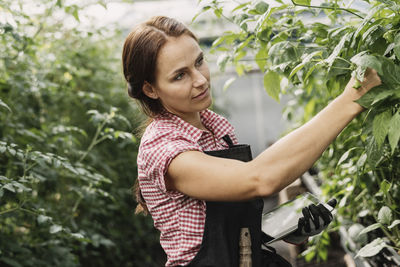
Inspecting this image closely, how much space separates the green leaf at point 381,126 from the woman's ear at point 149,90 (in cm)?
61

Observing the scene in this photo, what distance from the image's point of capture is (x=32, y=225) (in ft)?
7.85

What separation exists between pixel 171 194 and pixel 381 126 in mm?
544

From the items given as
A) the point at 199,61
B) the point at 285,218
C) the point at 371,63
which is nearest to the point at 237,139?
the point at 285,218

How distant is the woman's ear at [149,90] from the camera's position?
4.84 feet

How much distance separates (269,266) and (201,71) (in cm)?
59

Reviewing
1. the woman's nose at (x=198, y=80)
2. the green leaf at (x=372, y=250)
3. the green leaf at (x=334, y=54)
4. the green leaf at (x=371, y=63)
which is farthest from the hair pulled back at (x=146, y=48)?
the green leaf at (x=372, y=250)

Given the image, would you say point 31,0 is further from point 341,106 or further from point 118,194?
point 341,106

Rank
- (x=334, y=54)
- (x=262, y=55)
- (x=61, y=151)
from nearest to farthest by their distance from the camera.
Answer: (x=334, y=54) → (x=262, y=55) → (x=61, y=151)

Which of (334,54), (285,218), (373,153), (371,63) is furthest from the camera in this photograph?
(285,218)

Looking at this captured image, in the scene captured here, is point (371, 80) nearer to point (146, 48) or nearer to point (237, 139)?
point (146, 48)

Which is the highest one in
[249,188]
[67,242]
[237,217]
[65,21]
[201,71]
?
[201,71]

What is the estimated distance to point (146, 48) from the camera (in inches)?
54.7

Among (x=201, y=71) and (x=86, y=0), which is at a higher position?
(x=201, y=71)

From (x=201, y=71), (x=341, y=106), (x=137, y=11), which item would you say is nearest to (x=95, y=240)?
(x=201, y=71)
